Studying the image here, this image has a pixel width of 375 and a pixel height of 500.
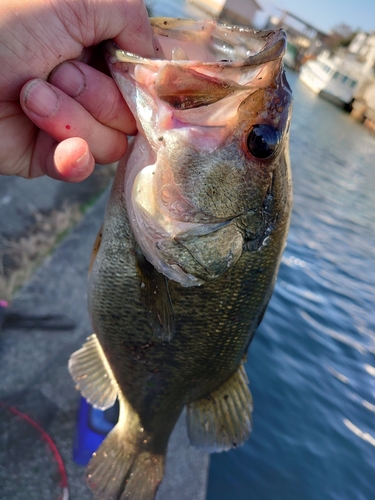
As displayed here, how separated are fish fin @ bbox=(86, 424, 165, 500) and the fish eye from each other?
1.59 metres

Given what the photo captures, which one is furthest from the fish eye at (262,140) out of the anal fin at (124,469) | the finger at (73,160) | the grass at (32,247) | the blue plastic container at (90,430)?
the grass at (32,247)

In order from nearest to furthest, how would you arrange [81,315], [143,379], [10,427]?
[143,379] < [10,427] < [81,315]

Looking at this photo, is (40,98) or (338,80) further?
(338,80)

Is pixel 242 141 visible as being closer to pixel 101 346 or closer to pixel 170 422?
pixel 101 346

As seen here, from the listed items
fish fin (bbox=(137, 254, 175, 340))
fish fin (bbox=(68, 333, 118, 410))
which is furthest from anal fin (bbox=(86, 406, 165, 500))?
Answer: fish fin (bbox=(137, 254, 175, 340))

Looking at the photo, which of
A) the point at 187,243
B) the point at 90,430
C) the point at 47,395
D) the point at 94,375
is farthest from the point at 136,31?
the point at 47,395

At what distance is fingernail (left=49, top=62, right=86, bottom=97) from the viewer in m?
1.29

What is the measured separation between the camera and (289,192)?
154 centimetres

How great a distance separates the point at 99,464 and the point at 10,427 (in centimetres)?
79

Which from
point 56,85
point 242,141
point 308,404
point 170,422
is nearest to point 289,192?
point 242,141

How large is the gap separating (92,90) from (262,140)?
0.61 m

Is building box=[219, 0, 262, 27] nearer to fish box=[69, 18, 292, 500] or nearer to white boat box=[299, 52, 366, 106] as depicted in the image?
white boat box=[299, 52, 366, 106]

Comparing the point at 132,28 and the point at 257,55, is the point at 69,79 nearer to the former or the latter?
the point at 132,28

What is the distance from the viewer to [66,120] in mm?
1340
